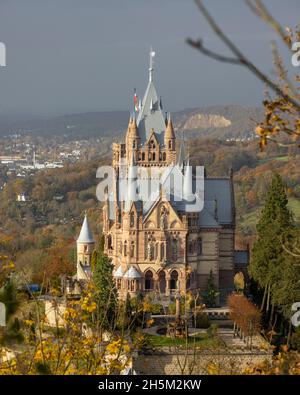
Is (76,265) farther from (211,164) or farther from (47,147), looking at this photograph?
(47,147)

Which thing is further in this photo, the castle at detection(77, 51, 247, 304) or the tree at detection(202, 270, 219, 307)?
the castle at detection(77, 51, 247, 304)

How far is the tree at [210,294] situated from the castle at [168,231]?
58 centimetres

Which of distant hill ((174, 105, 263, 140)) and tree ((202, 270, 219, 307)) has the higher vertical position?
distant hill ((174, 105, 263, 140))

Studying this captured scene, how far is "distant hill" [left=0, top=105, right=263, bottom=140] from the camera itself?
529ft

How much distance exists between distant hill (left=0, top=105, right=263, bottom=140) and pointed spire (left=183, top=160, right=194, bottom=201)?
98.8 m

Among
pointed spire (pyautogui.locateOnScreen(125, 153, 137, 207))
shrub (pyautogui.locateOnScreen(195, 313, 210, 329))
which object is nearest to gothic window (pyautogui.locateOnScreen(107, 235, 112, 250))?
pointed spire (pyautogui.locateOnScreen(125, 153, 137, 207))

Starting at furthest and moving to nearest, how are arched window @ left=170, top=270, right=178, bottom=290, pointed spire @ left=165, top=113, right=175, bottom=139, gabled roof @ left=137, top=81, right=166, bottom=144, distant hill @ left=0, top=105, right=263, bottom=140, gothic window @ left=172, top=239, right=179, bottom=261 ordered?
1. distant hill @ left=0, top=105, right=263, bottom=140
2. gabled roof @ left=137, top=81, right=166, bottom=144
3. pointed spire @ left=165, top=113, right=175, bottom=139
4. arched window @ left=170, top=270, right=178, bottom=290
5. gothic window @ left=172, top=239, right=179, bottom=261

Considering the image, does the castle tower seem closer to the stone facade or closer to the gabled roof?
the stone facade

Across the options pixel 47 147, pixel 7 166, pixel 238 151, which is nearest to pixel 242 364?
pixel 238 151

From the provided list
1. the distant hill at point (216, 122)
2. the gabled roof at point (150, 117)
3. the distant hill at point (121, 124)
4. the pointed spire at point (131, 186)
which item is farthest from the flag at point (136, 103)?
the distant hill at point (216, 122)

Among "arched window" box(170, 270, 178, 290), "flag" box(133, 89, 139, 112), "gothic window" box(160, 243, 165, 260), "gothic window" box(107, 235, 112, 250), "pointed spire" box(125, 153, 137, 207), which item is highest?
"flag" box(133, 89, 139, 112)

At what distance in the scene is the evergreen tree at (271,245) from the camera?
4756 centimetres

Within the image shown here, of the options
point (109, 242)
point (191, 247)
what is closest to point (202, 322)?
point (191, 247)

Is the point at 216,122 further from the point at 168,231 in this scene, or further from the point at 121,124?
the point at 168,231
